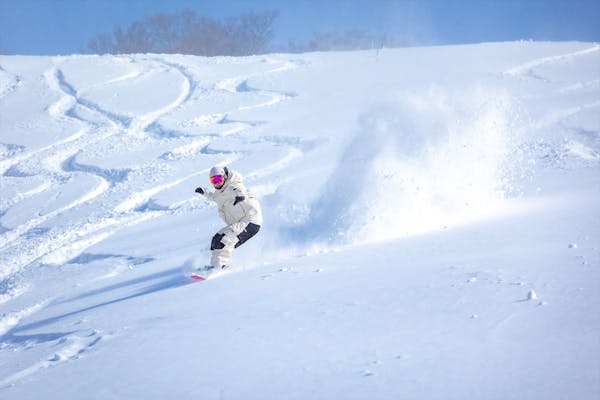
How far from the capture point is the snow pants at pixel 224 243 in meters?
5.38

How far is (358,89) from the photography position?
15.3 metres

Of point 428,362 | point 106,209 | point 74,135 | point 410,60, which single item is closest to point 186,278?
point 428,362

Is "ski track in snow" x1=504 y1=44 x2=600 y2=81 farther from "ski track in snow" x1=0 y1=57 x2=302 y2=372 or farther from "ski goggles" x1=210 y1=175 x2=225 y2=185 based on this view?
"ski goggles" x1=210 y1=175 x2=225 y2=185

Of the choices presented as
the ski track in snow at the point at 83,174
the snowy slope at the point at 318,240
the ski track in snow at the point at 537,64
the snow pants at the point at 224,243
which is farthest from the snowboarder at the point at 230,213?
the ski track in snow at the point at 537,64

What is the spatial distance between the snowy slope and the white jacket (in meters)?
0.48

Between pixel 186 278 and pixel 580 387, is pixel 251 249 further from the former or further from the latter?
pixel 580 387

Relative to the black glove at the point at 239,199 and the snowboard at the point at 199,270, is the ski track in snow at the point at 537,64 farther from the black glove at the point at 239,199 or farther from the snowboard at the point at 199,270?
the snowboard at the point at 199,270

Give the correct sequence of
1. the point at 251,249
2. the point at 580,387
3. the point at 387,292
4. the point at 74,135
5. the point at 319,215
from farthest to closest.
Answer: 1. the point at 74,135
2. the point at 319,215
3. the point at 251,249
4. the point at 387,292
5. the point at 580,387

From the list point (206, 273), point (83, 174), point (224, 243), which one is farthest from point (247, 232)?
point (83, 174)

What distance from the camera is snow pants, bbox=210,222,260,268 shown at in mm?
5375

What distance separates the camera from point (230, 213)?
5.59 meters

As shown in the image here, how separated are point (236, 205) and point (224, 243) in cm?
44

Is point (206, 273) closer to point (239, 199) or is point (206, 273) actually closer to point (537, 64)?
point (239, 199)

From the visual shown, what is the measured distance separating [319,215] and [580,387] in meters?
4.69
